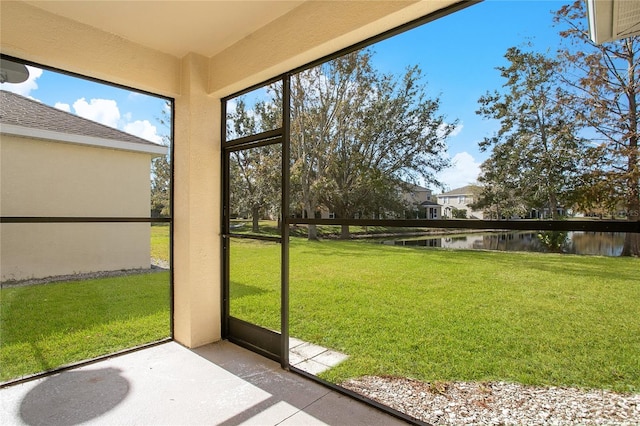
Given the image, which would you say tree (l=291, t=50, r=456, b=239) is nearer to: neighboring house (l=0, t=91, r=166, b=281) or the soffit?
the soffit

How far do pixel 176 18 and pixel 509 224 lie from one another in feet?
9.08

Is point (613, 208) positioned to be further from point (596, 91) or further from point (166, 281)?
point (166, 281)

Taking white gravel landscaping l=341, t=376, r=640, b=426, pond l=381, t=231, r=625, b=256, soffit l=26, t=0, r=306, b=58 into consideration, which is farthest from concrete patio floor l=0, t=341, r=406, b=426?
soffit l=26, t=0, r=306, b=58

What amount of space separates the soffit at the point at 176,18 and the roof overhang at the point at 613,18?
174 cm

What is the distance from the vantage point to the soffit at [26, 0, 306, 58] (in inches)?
90.0

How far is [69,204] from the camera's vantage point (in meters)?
2.78

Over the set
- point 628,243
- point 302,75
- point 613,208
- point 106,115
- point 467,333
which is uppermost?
point 302,75

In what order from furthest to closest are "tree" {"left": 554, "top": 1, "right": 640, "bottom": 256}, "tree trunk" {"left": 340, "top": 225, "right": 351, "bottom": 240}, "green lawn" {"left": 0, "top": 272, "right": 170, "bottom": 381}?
"tree trunk" {"left": 340, "top": 225, "right": 351, "bottom": 240}, "green lawn" {"left": 0, "top": 272, "right": 170, "bottom": 381}, "tree" {"left": 554, "top": 1, "right": 640, "bottom": 256}

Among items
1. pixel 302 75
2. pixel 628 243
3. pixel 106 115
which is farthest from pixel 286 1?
pixel 628 243

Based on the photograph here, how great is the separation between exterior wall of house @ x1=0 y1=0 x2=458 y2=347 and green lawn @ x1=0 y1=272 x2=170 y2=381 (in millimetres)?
352

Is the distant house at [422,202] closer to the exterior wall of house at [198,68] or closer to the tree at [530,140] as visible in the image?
the tree at [530,140]

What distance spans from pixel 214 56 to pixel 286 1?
115cm

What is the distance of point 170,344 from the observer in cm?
317

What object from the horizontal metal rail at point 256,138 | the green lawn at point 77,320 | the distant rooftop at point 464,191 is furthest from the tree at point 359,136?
the green lawn at point 77,320
